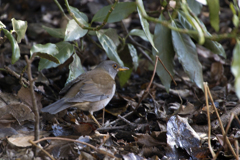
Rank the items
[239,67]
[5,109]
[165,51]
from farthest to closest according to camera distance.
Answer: [165,51], [5,109], [239,67]

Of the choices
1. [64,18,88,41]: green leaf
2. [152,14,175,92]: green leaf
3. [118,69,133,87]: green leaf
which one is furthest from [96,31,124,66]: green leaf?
[118,69,133,87]: green leaf

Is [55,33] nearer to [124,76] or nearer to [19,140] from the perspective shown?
[124,76]

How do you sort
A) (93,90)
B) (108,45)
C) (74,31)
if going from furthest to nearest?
1. (93,90)
2. (108,45)
3. (74,31)

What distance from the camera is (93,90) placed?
14.3 feet

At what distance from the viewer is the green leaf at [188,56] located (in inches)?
146

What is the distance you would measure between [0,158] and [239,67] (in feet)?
8.52

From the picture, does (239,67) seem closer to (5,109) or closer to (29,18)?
(5,109)

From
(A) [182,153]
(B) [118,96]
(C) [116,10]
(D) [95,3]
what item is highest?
(C) [116,10]

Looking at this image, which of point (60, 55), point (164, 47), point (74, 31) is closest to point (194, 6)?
point (164, 47)

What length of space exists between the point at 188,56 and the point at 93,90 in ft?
5.27

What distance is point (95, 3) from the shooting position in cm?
674

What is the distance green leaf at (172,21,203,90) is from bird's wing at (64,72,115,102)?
1345 millimetres

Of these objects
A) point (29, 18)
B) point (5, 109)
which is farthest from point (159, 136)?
point (29, 18)

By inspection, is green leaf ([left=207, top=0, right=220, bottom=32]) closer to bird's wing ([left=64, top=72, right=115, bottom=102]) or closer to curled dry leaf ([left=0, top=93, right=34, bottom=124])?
bird's wing ([left=64, top=72, right=115, bottom=102])
